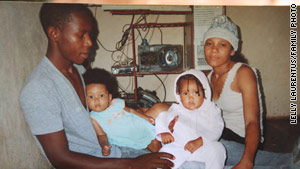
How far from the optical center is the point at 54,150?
89 cm

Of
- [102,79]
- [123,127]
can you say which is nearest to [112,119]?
[123,127]

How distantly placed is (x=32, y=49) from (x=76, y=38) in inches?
8.6

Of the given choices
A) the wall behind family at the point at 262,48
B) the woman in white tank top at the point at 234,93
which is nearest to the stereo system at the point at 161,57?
the wall behind family at the point at 262,48

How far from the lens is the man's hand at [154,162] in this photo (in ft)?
3.17

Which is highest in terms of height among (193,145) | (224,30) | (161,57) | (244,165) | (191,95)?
(224,30)

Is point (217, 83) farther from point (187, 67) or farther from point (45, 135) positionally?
point (45, 135)

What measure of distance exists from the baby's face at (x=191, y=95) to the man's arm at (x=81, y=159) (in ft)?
0.92

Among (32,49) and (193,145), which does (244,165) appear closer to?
(193,145)

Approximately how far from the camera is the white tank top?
102 cm

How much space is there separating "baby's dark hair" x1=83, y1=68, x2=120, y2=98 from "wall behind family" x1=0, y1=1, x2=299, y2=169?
34 mm

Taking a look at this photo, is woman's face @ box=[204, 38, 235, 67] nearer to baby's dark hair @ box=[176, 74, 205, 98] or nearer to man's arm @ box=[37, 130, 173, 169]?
baby's dark hair @ box=[176, 74, 205, 98]

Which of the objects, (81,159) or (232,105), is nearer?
(81,159)

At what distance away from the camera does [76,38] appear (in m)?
0.92

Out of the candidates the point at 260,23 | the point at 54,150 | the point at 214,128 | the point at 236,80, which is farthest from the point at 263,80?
the point at 54,150
